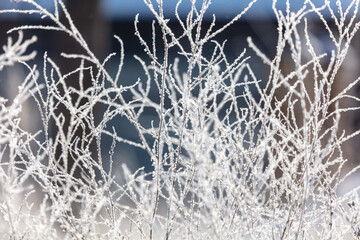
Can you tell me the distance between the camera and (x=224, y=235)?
4.33ft

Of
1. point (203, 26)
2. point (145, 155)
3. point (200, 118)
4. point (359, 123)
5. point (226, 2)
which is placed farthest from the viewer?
point (145, 155)

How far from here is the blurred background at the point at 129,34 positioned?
4031mm

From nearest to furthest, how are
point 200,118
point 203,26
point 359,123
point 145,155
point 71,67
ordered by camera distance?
1. point 200,118
2. point 71,67
3. point 359,123
4. point 203,26
5. point 145,155

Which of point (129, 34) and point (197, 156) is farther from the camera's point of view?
point (129, 34)

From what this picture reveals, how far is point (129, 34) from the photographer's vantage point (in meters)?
6.98

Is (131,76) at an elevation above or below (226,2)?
below

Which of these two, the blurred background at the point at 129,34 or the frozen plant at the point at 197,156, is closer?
the frozen plant at the point at 197,156

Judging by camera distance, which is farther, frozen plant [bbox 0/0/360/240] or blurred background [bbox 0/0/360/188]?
blurred background [bbox 0/0/360/188]

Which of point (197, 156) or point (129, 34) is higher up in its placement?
point (197, 156)

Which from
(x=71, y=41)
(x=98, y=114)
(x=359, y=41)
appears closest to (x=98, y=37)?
(x=71, y=41)

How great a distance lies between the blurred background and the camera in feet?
13.2

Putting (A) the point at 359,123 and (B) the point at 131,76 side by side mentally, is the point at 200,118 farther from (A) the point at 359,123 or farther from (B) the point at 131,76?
(B) the point at 131,76

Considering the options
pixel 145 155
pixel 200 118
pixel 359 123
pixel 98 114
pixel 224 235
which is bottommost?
pixel 145 155

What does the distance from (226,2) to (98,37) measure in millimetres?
1699
